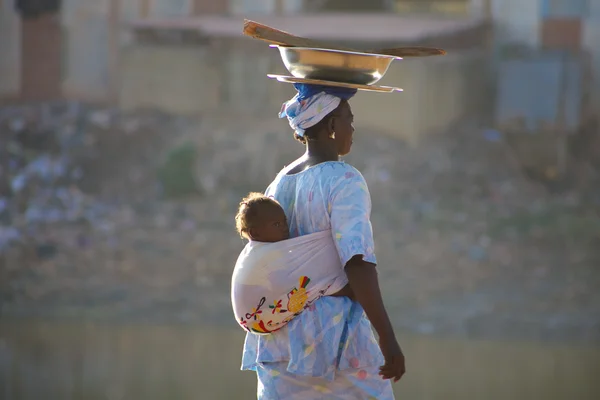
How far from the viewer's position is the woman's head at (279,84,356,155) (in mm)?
2916

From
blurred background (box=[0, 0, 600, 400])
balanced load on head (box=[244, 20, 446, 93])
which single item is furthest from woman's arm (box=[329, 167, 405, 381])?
blurred background (box=[0, 0, 600, 400])

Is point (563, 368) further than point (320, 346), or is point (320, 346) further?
point (563, 368)

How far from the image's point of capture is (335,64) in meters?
2.88

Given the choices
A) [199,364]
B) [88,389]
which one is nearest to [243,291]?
[88,389]

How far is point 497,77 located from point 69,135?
13.3ft

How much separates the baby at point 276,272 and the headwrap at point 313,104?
0.24 metres

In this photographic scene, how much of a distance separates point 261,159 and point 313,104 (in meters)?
7.20

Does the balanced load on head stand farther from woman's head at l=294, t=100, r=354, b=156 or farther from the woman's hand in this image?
the woman's hand

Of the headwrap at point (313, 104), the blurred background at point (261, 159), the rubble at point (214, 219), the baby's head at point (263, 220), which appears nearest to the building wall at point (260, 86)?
the blurred background at point (261, 159)

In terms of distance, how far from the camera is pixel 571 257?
32.3 ft

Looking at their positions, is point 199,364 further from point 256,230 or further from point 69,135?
point 256,230

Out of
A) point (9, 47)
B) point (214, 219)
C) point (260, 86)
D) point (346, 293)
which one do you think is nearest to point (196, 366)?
point (214, 219)

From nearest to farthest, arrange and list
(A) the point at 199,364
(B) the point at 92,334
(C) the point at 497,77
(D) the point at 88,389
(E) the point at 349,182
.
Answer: (E) the point at 349,182, (D) the point at 88,389, (A) the point at 199,364, (B) the point at 92,334, (C) the point at 497,77

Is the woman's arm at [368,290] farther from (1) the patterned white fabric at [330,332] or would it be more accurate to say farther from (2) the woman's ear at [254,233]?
(2) the woman's ear at [254,233]
